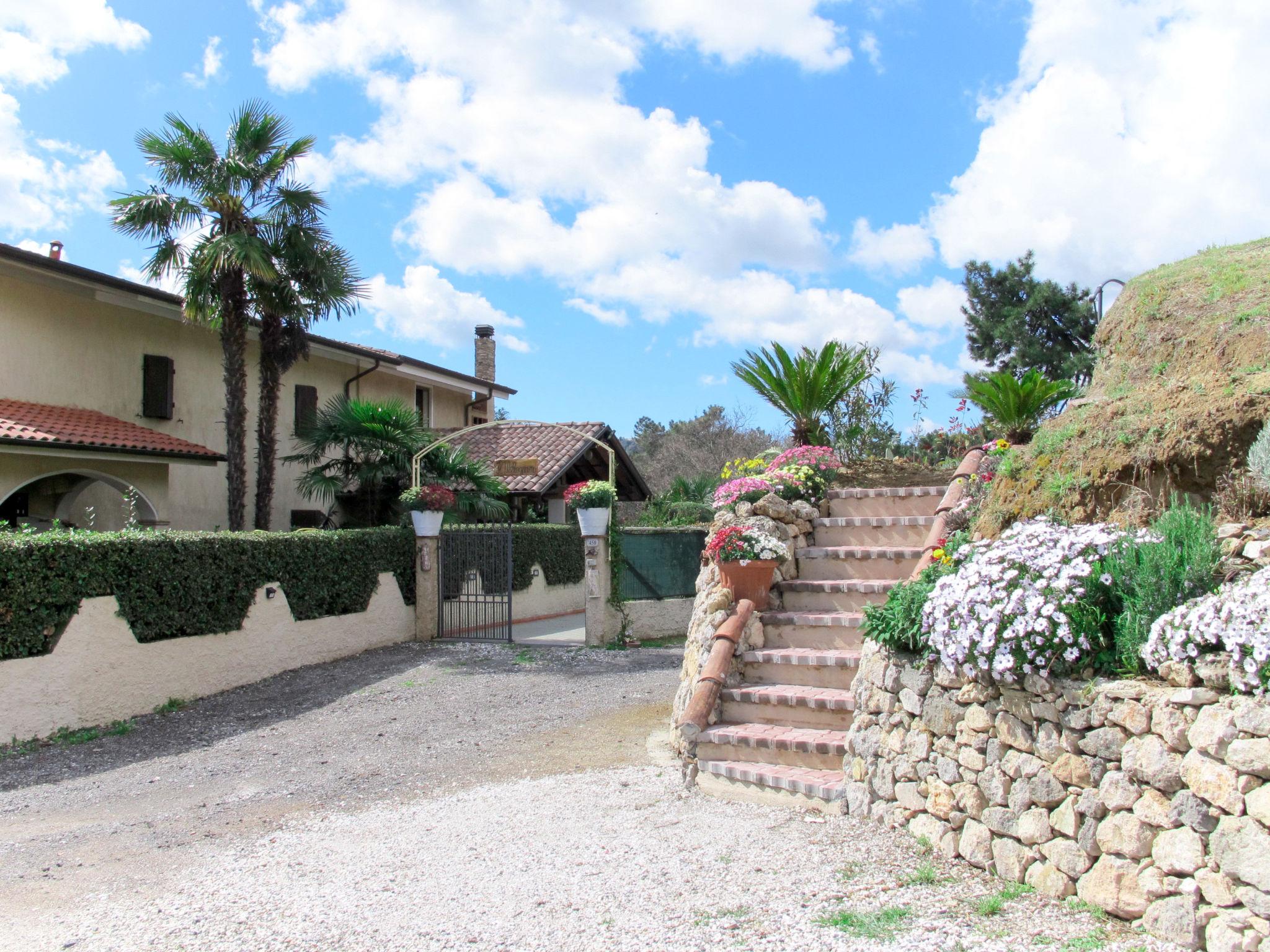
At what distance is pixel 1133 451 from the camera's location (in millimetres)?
5480

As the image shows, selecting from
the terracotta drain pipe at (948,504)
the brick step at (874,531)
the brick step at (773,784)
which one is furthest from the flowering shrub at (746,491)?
the brick step at (773,784)

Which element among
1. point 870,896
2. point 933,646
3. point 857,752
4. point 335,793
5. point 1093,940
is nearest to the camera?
point 1093,940

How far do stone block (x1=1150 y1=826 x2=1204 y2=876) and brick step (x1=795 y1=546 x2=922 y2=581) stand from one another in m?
3.85

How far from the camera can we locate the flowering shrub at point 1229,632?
3449mm

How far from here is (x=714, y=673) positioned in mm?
6645

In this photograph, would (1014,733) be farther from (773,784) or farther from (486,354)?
(486,354)

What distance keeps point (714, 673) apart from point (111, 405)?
14.1 meters

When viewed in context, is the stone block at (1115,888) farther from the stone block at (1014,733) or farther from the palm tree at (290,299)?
the palm tree at (290,299)

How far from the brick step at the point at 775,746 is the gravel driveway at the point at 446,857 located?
0.41 meters

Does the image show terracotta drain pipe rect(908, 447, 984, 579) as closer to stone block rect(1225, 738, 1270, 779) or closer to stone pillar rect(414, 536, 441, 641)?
stone block rect(1225, 738, 1270, 779)

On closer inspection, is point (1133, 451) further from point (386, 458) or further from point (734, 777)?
point (386, 458)

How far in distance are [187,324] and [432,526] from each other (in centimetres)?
758

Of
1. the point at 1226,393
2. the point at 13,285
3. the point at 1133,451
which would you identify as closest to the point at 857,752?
the point at 1133,451

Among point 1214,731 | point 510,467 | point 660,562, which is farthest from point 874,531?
point 510,467
